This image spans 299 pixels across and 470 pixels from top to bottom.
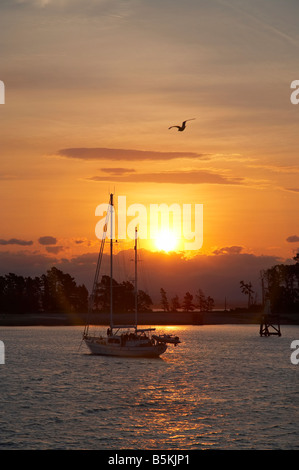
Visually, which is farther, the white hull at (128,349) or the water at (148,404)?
the white hull at (128,349)

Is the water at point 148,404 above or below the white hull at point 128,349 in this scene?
below

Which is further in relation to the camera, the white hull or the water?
the white hull

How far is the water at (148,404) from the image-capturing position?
42.4 metres

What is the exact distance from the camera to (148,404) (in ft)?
186

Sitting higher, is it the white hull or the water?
the white hull

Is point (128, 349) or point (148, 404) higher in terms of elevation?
point (128, 349)

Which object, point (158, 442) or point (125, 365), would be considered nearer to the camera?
point (158, 442)

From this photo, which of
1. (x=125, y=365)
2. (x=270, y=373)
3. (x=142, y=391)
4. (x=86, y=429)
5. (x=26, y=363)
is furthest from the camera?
(x=26, y=363)

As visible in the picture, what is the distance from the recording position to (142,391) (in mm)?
65125

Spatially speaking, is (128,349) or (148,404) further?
(128,349)

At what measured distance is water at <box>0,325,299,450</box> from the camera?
42363 millimetres
